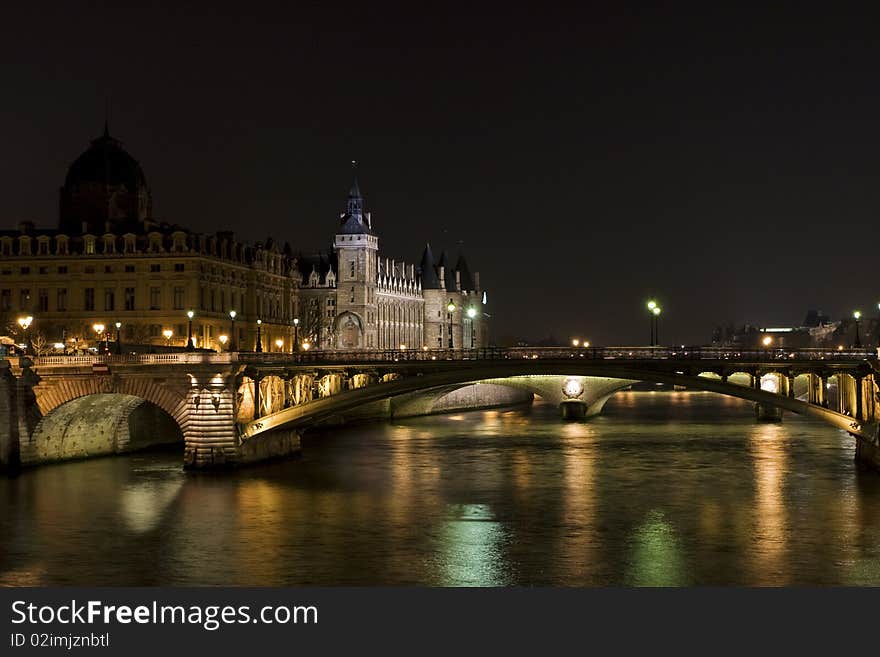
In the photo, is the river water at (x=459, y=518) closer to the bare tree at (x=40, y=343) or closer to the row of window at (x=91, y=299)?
the bare tree at (x=40, y=343)

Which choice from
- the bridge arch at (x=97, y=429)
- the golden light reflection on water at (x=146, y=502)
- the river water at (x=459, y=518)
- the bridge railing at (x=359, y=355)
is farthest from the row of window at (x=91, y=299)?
the golden light reflection on water at (x=146, y=502)

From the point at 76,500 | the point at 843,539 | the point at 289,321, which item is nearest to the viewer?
the point at 843,539

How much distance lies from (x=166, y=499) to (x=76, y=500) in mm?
3422

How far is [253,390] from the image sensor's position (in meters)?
62.7

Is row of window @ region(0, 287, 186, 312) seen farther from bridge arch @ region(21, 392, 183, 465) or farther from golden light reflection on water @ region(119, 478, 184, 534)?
golden light reflection on water @ region(119, 478, 184, 534)

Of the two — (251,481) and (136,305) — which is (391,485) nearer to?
(251,481)

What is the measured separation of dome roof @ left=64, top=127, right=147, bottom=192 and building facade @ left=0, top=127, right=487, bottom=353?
10 centimetres

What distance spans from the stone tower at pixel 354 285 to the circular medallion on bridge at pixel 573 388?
1907 inches

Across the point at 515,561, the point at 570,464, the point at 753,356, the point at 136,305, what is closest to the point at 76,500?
the point at 515,561

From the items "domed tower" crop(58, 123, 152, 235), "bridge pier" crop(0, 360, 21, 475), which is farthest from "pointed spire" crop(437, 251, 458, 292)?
"bridge pier" crop(0, 360, 21, 475)

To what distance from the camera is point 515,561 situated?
3991 cm

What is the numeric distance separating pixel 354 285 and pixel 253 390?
85.0m

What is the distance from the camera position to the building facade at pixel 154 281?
10038cm

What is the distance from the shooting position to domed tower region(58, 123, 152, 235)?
114m
